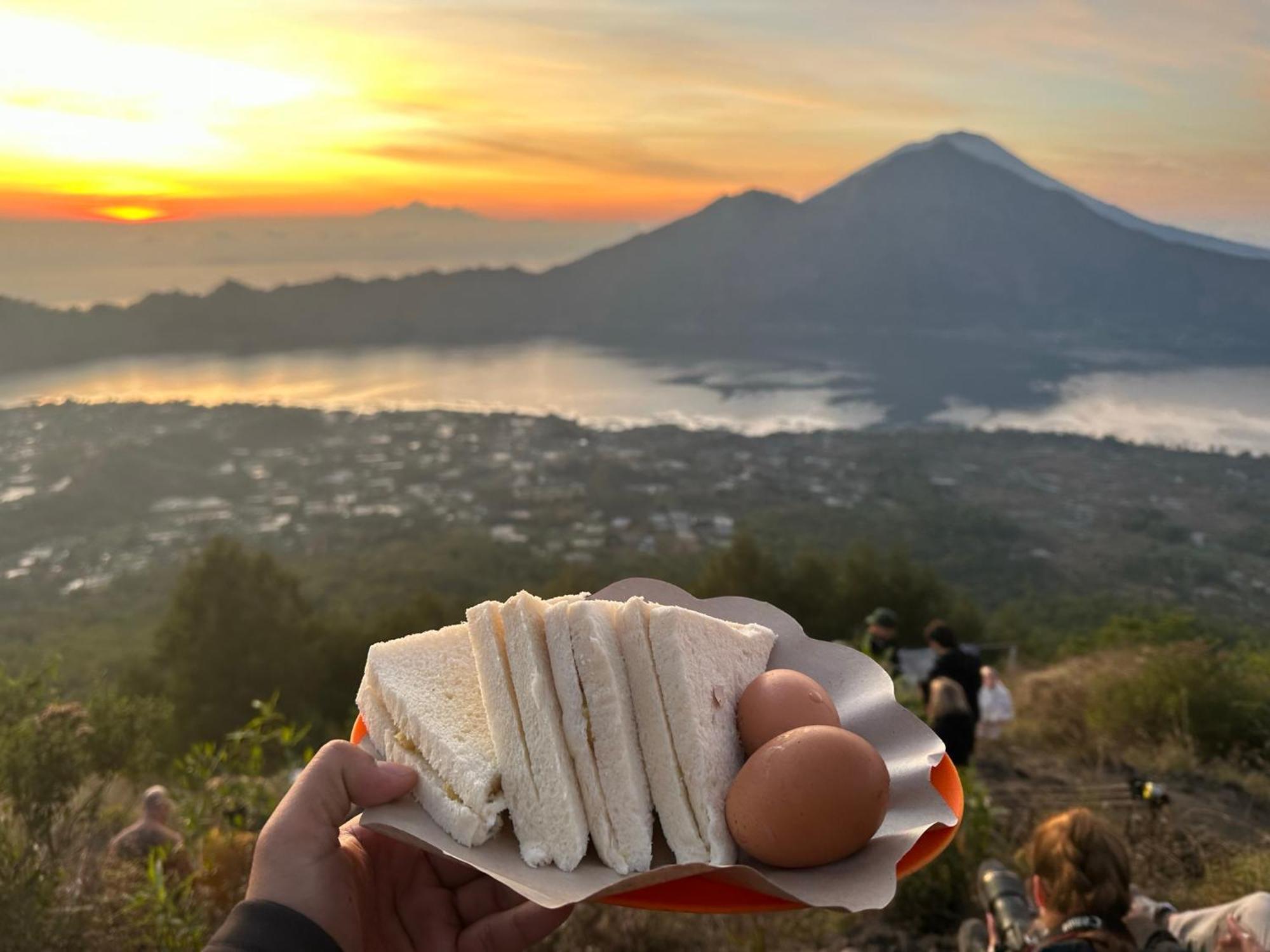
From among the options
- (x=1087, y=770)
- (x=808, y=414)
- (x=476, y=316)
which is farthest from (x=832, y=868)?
(x=476, y=316)

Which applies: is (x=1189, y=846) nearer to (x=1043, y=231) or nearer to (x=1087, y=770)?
(x=1087, y=770)

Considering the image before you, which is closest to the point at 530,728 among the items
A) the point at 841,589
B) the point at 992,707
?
the point at 992,707

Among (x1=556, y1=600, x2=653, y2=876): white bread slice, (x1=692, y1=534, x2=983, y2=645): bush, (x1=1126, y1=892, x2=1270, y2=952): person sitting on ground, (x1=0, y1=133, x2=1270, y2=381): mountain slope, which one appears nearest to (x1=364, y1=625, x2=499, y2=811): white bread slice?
(x1=556, y1=600, x2=653, y2=876): white bread slice

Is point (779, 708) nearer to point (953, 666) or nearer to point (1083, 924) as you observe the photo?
point (1083, 924)

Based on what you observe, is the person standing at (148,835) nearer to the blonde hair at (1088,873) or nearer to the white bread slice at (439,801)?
the white bread slice at (439,801)

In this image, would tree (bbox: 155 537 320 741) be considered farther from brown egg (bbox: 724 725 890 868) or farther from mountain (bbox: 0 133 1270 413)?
Result: mountain (bbox: 0 133 1270 413)

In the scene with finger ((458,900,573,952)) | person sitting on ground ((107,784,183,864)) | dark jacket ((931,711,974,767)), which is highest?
finger ((458,900,573,952))

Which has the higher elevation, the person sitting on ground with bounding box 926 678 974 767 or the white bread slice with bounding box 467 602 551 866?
the white bread slice with bounding box 467 602 551 866
